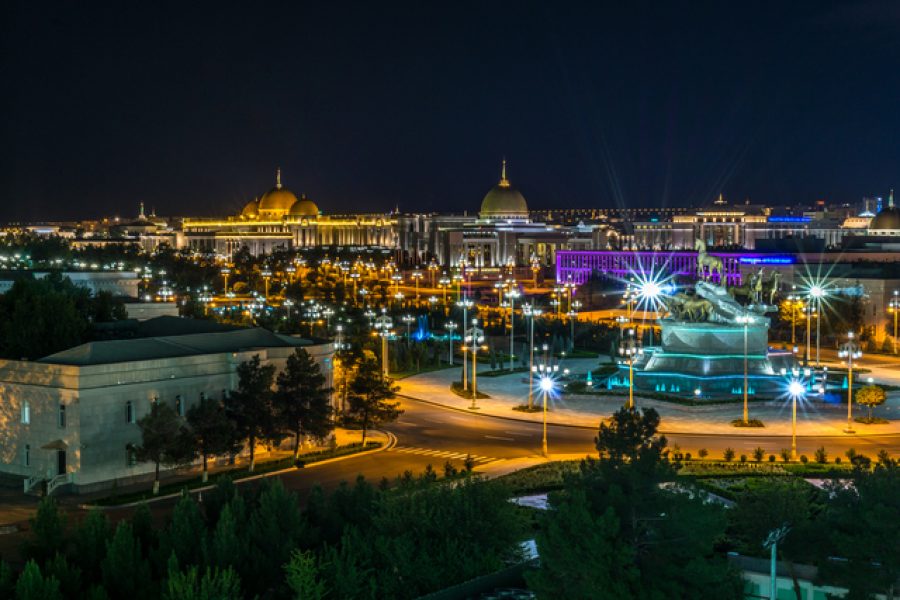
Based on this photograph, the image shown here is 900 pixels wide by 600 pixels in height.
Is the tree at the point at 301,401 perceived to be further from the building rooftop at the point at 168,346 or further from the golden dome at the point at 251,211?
the golden dome at the point at 251,211

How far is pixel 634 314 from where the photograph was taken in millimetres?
91500

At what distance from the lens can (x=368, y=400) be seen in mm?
40188

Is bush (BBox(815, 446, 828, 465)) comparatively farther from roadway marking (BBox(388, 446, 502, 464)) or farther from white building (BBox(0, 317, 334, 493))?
white building (BBox(0, 317, 334, 493))

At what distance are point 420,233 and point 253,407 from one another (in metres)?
131

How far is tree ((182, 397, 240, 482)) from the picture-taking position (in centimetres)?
3441

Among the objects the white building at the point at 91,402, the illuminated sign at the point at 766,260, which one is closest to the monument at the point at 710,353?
the white building at the point at 91,402

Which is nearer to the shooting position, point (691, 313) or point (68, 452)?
point (68, 452)

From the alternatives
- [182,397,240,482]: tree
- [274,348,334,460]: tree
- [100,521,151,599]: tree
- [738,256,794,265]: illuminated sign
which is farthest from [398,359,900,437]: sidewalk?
[738,256,794,265]: illuminated sign

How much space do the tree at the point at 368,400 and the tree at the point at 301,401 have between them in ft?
6.64

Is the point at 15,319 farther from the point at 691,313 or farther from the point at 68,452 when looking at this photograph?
the point at 691,313

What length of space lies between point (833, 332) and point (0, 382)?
5229 cm

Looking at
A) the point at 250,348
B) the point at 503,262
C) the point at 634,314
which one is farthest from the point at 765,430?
the point at 503,262

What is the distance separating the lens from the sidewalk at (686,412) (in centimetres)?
4328

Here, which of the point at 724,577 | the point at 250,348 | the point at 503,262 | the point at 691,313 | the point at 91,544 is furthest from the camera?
the point at 503,262
